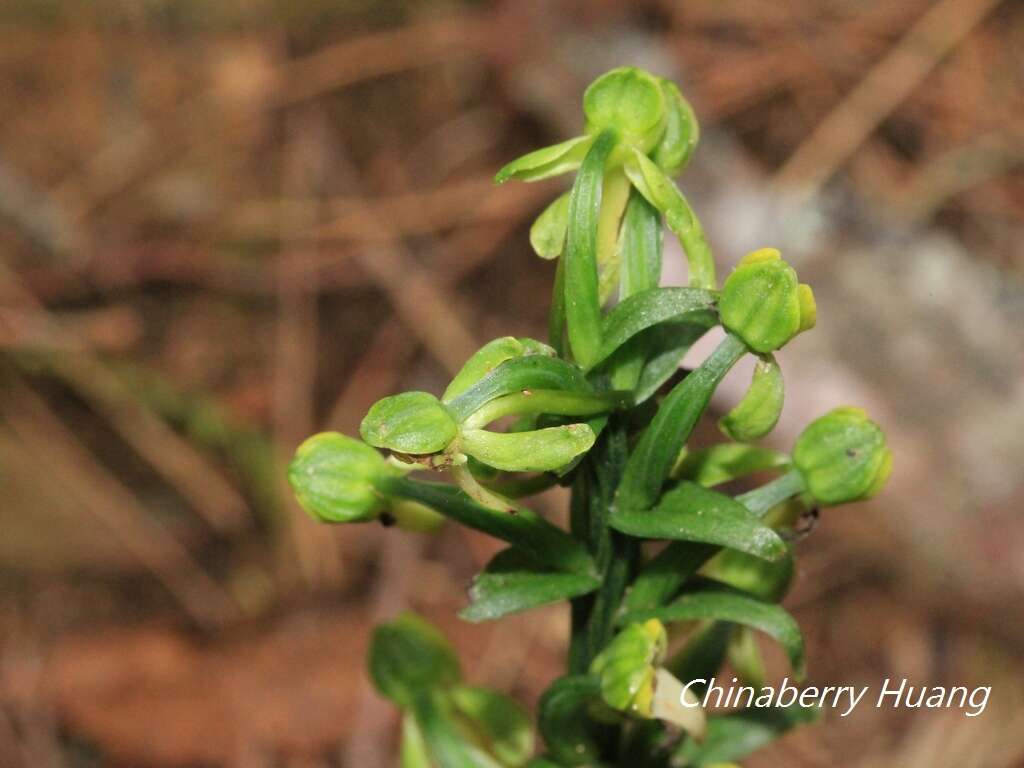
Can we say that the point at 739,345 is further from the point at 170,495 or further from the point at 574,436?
the point at 170,495

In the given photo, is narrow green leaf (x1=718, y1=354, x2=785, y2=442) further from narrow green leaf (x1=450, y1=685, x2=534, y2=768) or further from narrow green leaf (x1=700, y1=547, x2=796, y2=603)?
narrow green leaf (x1=450, y1=685, x2=534, y2=768)

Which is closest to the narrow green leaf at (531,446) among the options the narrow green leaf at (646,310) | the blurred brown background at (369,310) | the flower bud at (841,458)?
the narrow green leaf at (646,310)

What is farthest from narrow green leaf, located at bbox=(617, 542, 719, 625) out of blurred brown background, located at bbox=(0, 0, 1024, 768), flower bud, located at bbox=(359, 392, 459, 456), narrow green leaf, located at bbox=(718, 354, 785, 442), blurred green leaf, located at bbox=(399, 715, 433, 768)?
blurred brown background, located at bbox=(0, 0, 1024, 768)

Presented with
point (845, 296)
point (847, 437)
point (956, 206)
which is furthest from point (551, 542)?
point (956, 206)

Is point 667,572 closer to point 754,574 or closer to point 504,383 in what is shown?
point 754,574

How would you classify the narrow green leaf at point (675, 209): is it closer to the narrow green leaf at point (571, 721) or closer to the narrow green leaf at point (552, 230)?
the narrow green leaf at point (552, 230)

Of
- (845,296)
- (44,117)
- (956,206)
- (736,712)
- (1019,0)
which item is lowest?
(736,712)
